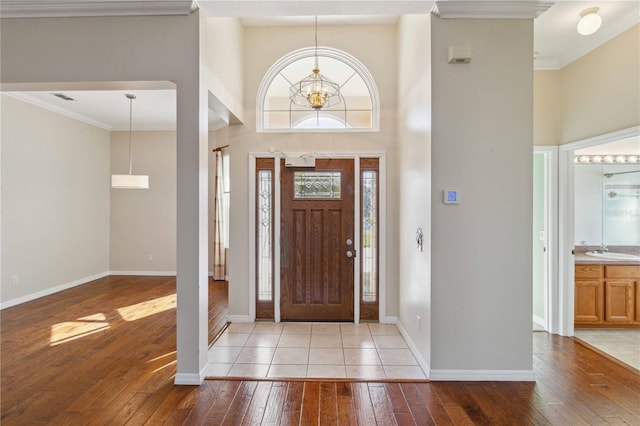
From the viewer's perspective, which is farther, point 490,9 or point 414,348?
point 414,348

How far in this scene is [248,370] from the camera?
2.81 meters

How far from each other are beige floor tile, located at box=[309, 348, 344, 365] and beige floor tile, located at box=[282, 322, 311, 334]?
537mm

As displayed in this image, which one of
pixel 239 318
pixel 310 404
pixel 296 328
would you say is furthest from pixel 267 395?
pixel 239 318

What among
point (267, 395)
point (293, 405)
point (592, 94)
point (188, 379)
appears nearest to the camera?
point (293, 405)

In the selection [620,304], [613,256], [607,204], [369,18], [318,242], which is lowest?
[620,304]

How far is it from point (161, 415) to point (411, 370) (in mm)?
2048

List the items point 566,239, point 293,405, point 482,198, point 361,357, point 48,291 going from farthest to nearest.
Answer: point 48,291 < point 566,239 < point 361,357 < point 482,198 < point 293,405

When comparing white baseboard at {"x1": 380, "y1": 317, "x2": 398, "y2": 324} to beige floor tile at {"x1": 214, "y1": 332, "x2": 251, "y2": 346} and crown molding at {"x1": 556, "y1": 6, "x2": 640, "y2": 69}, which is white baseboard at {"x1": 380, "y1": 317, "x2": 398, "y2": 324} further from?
crown molding at {"x1": 556, "y1": 6, "x2": 640, "y2": 69}

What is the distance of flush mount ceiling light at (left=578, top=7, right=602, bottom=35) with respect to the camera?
2.78 m

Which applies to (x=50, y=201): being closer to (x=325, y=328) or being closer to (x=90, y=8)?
(x=90, y=8)

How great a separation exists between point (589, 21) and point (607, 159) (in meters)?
2.61

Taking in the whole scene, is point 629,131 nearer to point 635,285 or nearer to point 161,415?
point 635,285

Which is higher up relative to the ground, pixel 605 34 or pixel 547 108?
pixel 605 34

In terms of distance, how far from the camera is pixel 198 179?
2.61 metres
